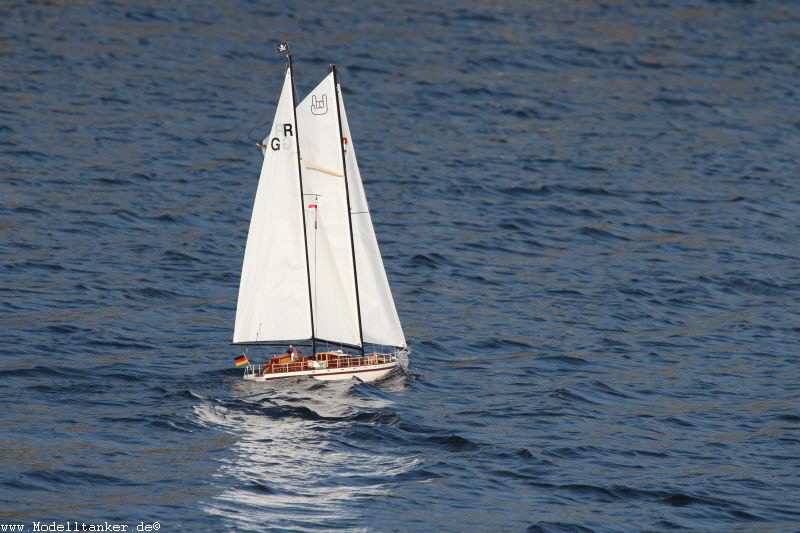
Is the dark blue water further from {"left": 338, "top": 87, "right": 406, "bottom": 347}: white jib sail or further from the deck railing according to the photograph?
{"left": 338, "top": 87, "right": 406, "bottom": 347}: white jib sail

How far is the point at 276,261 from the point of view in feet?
122

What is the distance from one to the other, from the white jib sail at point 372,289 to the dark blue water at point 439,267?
1.47 meters

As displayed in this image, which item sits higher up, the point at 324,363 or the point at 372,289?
the point at 372,289

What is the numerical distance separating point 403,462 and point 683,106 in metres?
48.3

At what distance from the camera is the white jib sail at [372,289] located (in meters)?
37.2

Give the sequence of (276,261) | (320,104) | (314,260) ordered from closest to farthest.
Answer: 1. (320,104)
2. (276,261)
3. (314,260)

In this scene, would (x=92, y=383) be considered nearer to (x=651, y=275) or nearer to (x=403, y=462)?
(x=403, y=462)

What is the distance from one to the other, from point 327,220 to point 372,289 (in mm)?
2377

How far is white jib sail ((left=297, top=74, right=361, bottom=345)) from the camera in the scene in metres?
36.4

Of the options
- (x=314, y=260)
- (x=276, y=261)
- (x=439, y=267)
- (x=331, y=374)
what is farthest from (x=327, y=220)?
(x=439, y=267)

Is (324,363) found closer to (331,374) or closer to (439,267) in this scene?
(331,374)

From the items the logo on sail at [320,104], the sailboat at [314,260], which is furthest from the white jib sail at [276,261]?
the logo on sail at [320,104]

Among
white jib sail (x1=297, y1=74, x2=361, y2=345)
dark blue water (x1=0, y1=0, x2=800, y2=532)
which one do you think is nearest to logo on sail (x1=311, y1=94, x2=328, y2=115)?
white jib sail (x1=297, y1=74, x2=361, y2=345)

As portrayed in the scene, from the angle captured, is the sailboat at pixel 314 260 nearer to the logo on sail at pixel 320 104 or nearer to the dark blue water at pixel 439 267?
the logo on sail at pixel 320 104
